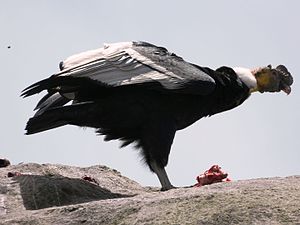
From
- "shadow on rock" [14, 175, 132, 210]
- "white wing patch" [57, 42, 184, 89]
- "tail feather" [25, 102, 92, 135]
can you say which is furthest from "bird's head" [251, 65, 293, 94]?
"shadow on rock" [14, 175, 132, 210]

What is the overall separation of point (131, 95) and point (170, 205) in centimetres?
265

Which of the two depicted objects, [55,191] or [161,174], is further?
[161,174]

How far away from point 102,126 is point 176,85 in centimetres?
86

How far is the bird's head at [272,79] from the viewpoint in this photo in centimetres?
1010

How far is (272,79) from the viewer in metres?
10.2

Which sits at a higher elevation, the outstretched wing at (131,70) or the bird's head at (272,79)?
the outstretched wing at (131,70)

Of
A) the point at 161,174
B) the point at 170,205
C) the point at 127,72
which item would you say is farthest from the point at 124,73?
the point at 170,205

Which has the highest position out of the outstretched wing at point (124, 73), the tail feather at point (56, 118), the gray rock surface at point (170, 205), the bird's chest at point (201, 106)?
the outstretched wing at point (124, 73)

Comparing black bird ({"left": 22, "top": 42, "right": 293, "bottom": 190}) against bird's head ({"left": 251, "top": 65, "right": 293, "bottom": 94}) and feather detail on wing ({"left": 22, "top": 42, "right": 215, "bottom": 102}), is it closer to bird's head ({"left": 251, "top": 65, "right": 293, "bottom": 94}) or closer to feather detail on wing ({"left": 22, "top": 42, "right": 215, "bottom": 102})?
feather detail on wing ({"left": 22, "top": 42, "right": 215, "bottom": 102})

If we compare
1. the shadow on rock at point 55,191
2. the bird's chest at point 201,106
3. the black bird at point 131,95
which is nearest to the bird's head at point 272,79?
the bird's chest at point 201,106

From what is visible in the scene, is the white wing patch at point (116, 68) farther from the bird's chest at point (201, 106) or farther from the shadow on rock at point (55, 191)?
the shadow on rock at point (55, 191)

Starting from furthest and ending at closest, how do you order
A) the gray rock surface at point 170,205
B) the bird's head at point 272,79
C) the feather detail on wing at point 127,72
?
the bird's head at point 272,79
the feather detail on wing at point 127,72
the gray rock surface at point 170,205

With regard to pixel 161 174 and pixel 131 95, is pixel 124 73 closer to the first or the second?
pixel 131 95

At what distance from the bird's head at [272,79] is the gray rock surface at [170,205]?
Result: 10.6ft
